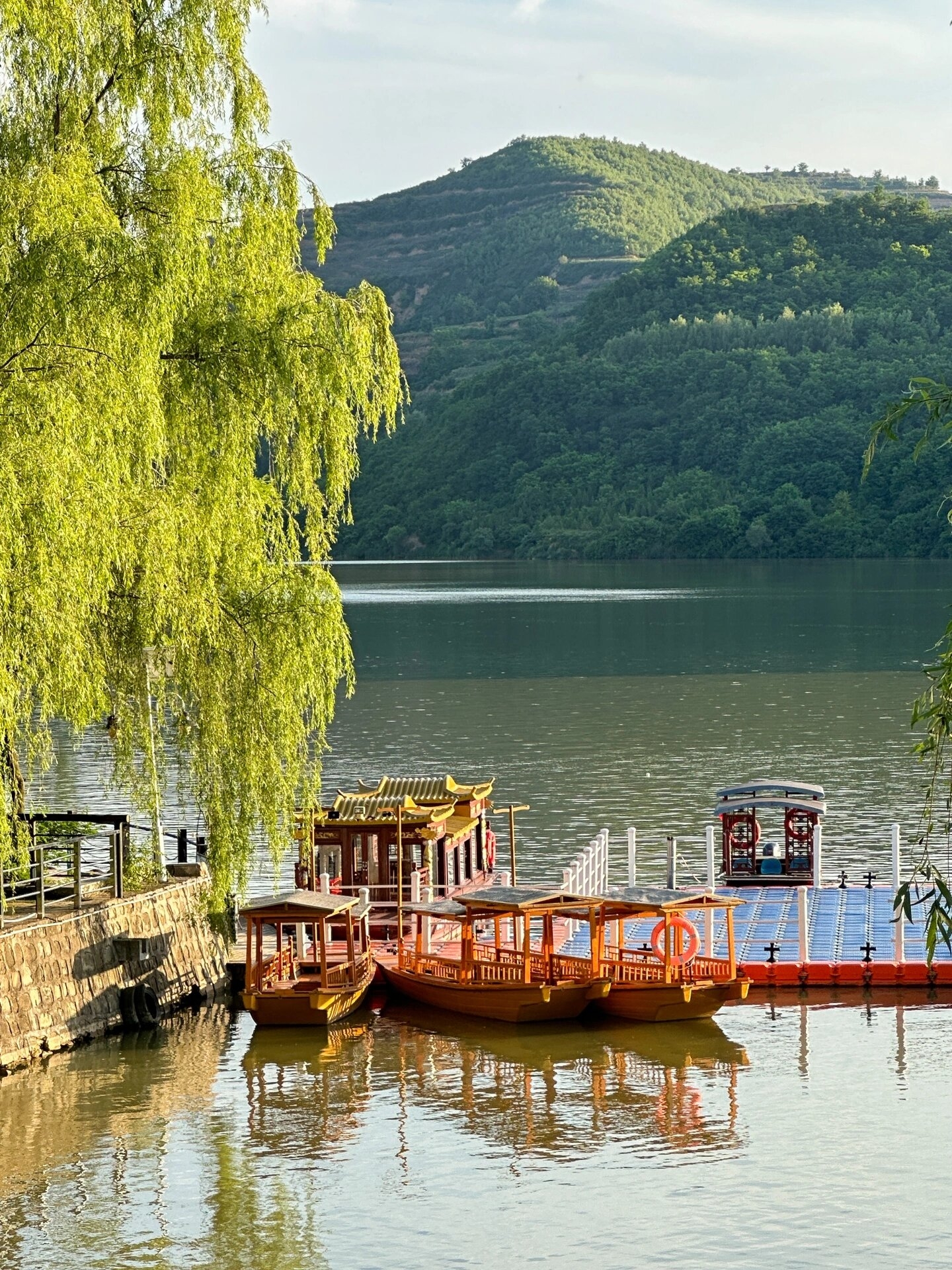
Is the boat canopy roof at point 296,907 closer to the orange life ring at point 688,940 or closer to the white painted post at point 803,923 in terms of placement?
the orange life ring at point 688,940

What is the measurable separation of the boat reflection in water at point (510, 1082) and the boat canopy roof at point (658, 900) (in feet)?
5.53

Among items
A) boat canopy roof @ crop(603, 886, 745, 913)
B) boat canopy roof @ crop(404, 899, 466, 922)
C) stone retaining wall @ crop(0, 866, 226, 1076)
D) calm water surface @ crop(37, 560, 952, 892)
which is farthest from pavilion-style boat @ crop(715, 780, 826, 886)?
stone retaining wall @ crop(0, 866, 226, 1076)

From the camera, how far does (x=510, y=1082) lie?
912 inches

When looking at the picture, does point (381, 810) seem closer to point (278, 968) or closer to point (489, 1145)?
point (278, 968)

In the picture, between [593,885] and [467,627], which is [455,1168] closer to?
[593,885]

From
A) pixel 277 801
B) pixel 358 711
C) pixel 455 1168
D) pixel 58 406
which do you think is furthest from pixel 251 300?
pixel 358 711

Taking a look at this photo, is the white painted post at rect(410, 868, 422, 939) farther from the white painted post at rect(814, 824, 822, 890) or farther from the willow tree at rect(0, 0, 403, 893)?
the white painted post at rect(814, 824, 822, 890)

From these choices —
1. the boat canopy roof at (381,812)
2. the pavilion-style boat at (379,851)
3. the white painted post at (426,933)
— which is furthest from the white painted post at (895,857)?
the white painted post at (426,933)

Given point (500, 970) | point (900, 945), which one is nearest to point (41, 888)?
point (500, 970)

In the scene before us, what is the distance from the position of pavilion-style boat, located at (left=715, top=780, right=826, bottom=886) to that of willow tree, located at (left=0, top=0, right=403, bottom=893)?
1134cm

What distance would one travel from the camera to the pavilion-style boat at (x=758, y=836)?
3416 centimetres

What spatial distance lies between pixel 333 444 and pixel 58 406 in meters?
6.01

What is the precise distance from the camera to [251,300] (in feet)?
80.6

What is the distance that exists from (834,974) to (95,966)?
1129cm
